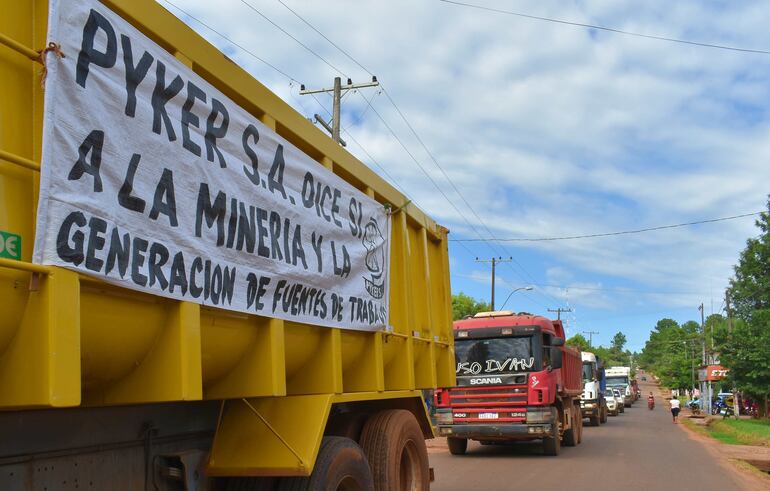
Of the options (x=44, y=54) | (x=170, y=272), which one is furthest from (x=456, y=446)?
(x=44, y=54)

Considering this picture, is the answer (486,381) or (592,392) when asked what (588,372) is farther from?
(486,381)

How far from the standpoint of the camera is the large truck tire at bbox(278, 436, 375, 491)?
4.24 meters

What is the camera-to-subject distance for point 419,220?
693cm

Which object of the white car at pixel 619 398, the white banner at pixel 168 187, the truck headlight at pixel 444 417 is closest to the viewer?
the white banner at pixel 168 187

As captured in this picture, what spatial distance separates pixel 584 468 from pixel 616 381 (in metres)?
38.2

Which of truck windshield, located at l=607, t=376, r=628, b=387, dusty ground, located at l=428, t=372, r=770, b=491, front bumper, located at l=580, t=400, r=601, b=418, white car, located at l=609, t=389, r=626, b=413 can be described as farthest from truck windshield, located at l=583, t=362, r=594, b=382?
truck windshield, located at l=607, t=376, r=628, b=387

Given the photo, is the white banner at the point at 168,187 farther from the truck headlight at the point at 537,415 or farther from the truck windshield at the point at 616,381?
the truck windshield at the point at 616,381

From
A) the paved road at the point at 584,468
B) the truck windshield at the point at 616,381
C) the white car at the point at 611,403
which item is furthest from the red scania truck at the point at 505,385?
the truck windshield at the point at 616,381

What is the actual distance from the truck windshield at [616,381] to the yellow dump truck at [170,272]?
46.2 meters

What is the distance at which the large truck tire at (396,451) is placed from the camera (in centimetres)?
547

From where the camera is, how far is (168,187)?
3.10 metres

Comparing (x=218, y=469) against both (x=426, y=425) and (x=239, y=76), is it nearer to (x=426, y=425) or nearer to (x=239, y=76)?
(x=239, y=76)

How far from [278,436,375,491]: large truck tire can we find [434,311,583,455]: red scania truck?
957cm

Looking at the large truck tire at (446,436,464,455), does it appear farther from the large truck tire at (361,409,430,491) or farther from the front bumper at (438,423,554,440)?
the large truck tire at (361,409,430,491)
